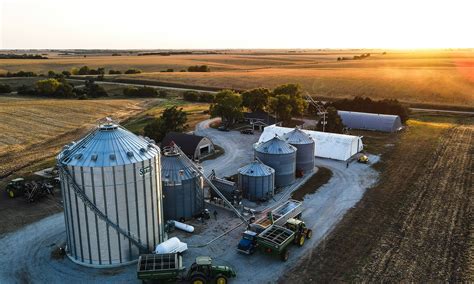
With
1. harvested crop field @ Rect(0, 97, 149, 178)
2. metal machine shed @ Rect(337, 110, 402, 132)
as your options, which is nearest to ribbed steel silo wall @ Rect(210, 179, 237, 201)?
harvested crop field @ Rect(0, 97, 149, 178)

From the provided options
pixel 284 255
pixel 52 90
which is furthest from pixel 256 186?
pixel 52 90

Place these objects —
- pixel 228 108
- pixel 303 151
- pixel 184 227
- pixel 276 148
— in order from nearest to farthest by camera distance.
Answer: pixel 184 227, pixel 276 148, pixel 303 151, pixel 228 108

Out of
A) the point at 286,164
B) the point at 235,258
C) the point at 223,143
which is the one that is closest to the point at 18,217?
the point at 235,258

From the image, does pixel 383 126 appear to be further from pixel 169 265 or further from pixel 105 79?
pixel 105 79

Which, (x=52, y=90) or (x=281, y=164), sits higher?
(x=52, y=90)

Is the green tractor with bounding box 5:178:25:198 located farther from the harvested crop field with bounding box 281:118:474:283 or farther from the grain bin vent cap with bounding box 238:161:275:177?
the harvested crop field with bounding box 281:118:474:283

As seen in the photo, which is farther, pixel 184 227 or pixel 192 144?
pixel 192 144

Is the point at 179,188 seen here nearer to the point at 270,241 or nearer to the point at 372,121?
the point at 270,241
